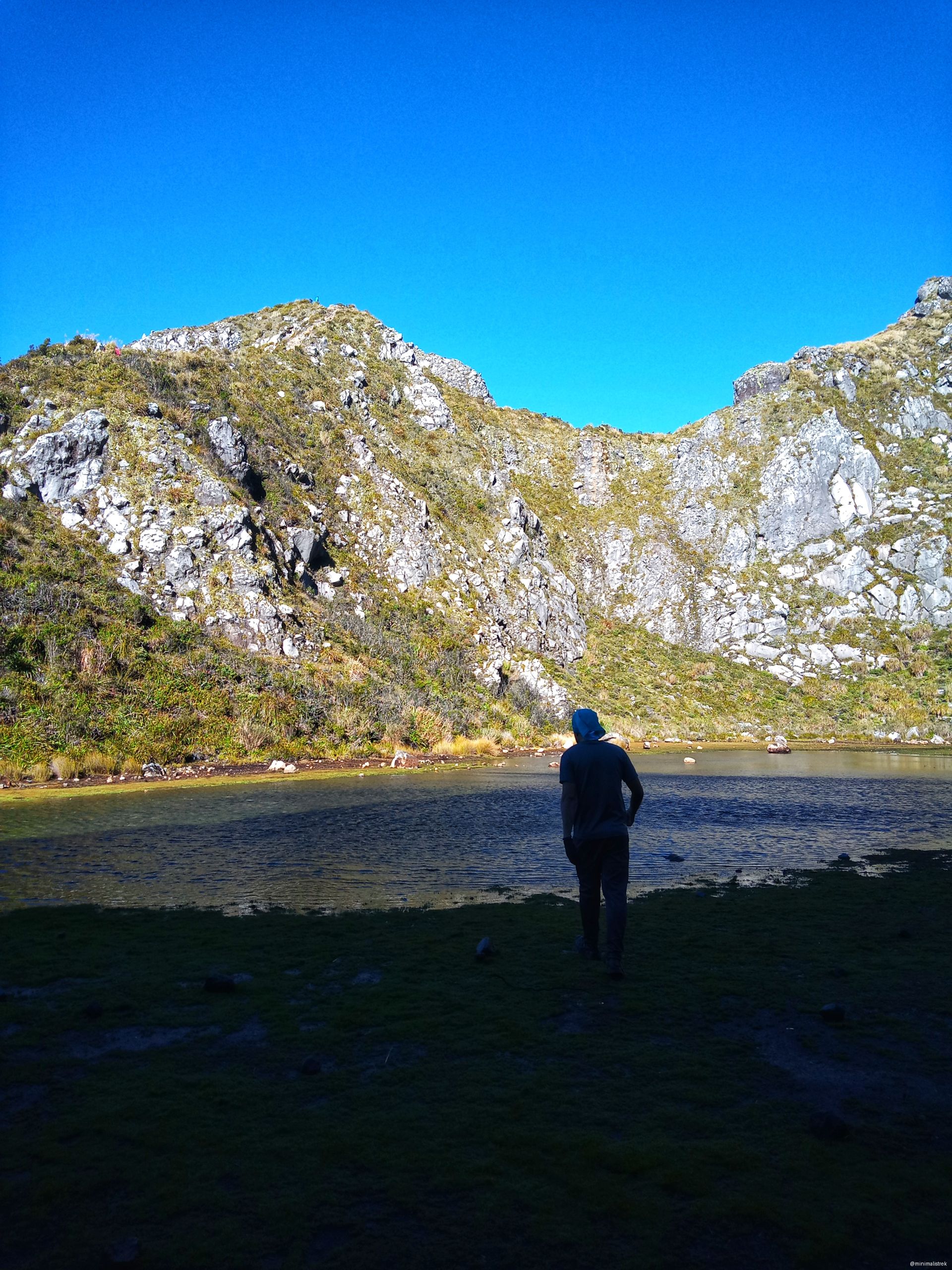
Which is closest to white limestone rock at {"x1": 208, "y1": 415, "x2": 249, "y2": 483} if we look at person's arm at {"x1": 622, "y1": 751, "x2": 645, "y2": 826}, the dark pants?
person's arm at {"x1": 622, "y1": 751, "x2": 645, "y2": 826}

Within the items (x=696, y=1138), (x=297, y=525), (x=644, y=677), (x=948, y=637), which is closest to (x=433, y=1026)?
(x=696, y=1138)

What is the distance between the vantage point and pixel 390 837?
13.9 meters

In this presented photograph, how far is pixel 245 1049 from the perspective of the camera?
452 centimetres

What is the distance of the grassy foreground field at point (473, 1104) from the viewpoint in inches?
110

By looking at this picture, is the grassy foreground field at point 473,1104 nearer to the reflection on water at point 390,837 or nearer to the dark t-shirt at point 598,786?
the dark t-shirt at point 598,786

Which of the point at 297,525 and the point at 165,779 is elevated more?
the point at 297,525

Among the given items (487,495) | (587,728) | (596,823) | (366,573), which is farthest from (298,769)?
(487,495)

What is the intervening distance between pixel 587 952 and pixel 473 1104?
2959mm

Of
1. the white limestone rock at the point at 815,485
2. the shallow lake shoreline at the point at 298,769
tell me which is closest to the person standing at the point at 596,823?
the shallow lake shoreline at the point at 298,769

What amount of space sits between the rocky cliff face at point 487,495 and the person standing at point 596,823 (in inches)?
1301

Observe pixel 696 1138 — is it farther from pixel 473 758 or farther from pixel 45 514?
pixel 45 514

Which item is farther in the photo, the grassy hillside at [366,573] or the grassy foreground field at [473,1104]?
the grassy hillside at [366,573]

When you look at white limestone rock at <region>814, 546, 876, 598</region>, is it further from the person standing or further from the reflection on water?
the person standing

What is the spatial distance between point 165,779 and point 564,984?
21873 millimetres
